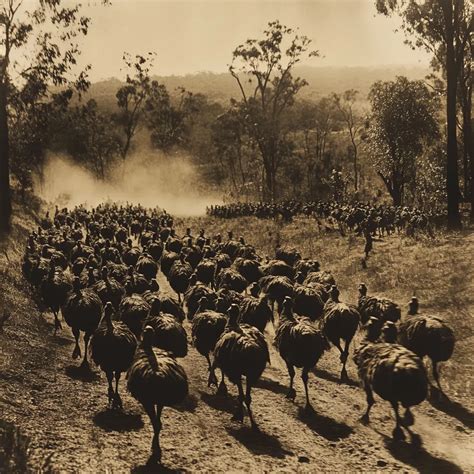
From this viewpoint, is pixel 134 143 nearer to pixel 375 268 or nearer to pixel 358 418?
pixel 375 268

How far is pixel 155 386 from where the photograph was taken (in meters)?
10.4

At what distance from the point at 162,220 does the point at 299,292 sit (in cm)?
2797

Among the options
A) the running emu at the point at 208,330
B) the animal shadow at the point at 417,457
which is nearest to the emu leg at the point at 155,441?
the running emu at the point at 208,330

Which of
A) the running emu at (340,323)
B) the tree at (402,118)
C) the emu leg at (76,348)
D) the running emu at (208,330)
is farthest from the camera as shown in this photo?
the tree at (402,118)

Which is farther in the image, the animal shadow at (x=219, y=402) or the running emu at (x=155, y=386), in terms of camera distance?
the animal shadow at (x=219, y=402)

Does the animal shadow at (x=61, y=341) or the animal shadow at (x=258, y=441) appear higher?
the animal shadow at (x=61, y=341)

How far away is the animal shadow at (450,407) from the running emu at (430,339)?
201mm

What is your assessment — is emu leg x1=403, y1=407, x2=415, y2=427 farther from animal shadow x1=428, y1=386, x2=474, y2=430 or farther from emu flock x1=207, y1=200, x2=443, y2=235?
emu flock x1=207, y1=200, x2=443, y2=235

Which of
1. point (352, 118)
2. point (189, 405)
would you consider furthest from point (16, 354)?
point (352, 118)

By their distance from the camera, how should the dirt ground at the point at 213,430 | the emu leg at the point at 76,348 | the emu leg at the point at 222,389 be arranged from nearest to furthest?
the dirt ground at the point at 213,430 < the emu leg at the point at 222,389 < the emu leg at the point at 76,348

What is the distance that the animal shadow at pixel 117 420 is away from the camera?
11.7 m

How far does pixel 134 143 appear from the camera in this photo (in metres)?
121

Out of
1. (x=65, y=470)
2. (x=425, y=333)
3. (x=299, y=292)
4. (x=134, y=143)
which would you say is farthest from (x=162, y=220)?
(x=134, y=143)

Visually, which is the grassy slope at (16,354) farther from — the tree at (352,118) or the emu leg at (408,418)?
the tree at (352,118)
